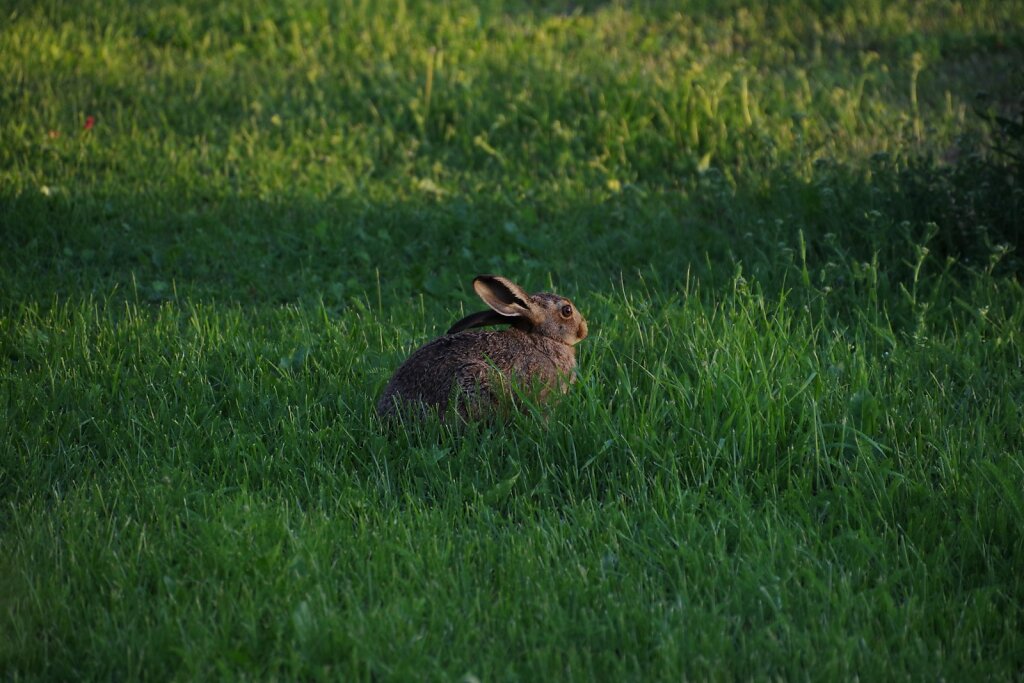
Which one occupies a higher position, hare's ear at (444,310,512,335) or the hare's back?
hare's ear at (444,310,512,335)

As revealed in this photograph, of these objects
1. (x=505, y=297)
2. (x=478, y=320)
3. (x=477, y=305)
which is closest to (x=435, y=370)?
(x=478, y=320)

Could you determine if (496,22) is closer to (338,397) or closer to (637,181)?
(637,181)

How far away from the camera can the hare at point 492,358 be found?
4531 millimetres

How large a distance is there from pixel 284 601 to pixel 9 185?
4873 mm

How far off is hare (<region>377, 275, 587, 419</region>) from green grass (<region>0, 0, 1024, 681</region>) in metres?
0.14

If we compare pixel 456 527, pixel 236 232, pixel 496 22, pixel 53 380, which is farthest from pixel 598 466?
pixel 496 22

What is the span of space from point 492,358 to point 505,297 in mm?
331

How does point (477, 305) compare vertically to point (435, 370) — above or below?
below

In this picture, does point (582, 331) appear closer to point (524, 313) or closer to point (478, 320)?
point (524, 313)

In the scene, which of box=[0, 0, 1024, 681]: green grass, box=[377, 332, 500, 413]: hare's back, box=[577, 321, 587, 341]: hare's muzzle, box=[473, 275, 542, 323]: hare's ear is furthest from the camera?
box=[577, 321, 587, 341]: hare's muzzle

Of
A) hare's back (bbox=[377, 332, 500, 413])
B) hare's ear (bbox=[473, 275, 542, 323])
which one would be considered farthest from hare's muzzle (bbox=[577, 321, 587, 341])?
hare's back (bbox=[377, 332, 500, 413])

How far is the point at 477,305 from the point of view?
6320mm

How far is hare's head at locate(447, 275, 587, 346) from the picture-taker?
4793 mm

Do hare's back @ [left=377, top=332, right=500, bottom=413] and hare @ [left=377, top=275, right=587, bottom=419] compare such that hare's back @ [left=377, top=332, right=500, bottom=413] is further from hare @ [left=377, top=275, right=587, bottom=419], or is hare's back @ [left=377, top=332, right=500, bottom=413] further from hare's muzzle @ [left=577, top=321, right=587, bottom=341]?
hare's muzzle @ [left=577, top=321, right=587, bottom=341]
